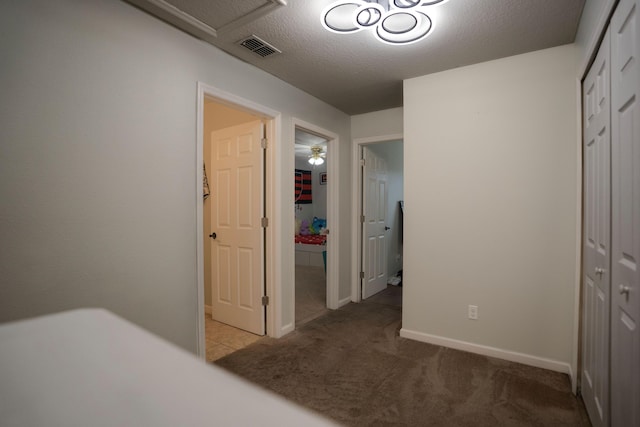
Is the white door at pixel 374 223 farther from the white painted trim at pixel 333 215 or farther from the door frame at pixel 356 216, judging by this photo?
the white painted trim at pixel 333 215

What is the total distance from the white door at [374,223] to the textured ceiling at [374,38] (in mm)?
1349

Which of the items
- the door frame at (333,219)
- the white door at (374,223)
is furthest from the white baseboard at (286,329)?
the white door at (374,223)

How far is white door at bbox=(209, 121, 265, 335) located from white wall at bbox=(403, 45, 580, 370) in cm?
140

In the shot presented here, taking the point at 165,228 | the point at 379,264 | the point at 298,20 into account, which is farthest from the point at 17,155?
the point at 379,264

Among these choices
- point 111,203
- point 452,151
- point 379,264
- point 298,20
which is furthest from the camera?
point 379,264

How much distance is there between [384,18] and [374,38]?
0.41m

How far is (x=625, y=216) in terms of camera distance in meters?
1.13

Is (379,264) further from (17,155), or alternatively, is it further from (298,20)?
(17,155)

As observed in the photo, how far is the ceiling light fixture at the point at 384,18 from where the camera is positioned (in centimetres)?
163

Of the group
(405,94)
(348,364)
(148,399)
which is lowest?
(348,364)

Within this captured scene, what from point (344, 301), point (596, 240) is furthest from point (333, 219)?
point (596, 240)

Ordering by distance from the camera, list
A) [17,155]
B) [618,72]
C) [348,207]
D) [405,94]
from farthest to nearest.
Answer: [348,207], [405,94], [17,155], [618,72]

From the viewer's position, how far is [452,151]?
255cm

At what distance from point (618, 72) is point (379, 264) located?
11.0 ft
